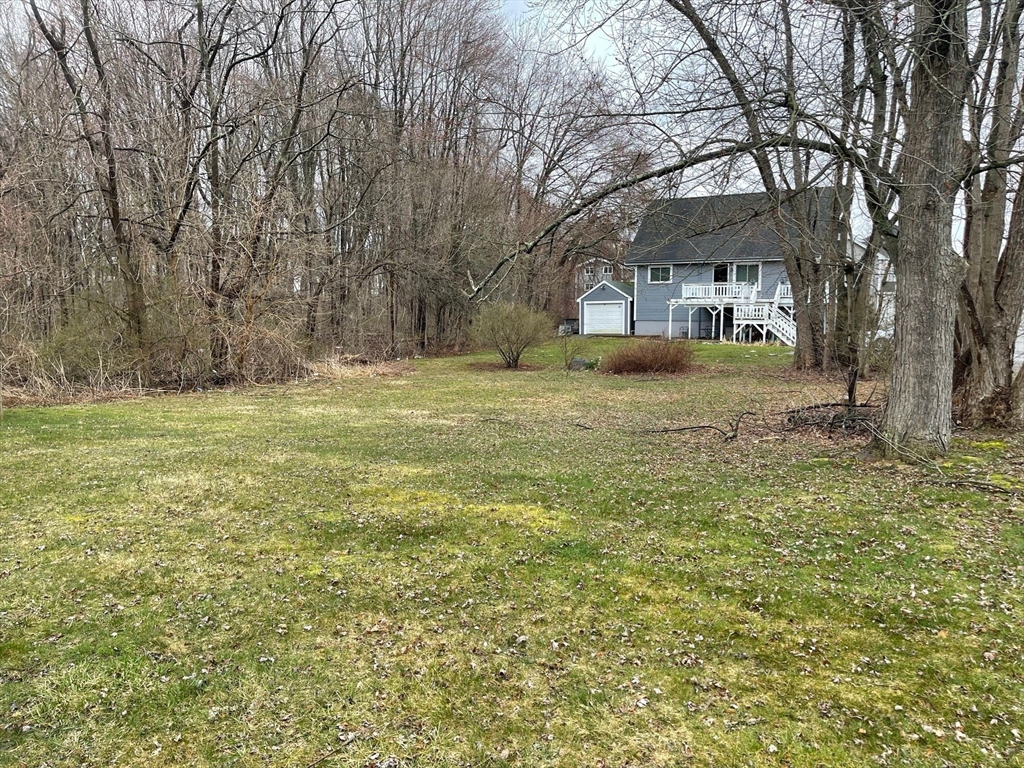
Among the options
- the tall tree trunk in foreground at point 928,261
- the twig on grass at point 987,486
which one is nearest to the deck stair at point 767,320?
the tall tree trunk in foreground at point 928,261

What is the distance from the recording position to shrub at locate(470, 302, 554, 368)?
21109 millimetres

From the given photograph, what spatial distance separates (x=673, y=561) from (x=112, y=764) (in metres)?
3.09

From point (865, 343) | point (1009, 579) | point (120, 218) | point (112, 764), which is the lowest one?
point (112, 764)

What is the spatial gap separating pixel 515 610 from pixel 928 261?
5.13 meters

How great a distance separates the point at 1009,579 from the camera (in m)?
3.55

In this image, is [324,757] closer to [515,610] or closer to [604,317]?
[515,610]

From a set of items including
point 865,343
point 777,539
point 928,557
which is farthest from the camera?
point 865,343

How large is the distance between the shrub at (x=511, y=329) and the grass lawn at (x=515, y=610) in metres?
14.2

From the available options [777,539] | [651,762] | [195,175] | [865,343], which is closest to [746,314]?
[865,343]

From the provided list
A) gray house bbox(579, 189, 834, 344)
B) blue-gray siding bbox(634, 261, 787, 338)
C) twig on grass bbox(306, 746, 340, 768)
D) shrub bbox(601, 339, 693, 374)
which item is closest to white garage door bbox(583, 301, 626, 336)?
gray house bbox(579, 189, 834, 344)

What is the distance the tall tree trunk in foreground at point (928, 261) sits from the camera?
18.7 feet

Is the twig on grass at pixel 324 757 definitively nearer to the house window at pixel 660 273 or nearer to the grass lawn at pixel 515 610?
the grass lawn at pixel 515 610

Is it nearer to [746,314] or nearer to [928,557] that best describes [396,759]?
[928,557]

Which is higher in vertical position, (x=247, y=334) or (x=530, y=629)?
(x=247, y=334)
